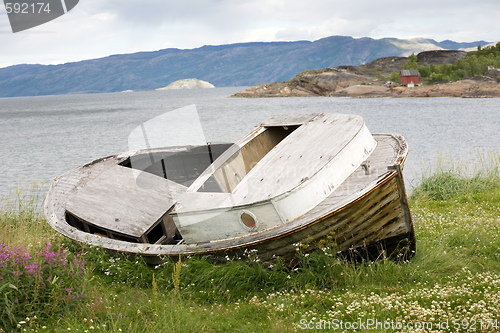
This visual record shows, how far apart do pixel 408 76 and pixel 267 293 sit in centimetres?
10139

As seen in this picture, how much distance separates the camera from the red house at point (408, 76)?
3819 inches

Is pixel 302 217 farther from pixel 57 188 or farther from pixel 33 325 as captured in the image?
pixel 57 188

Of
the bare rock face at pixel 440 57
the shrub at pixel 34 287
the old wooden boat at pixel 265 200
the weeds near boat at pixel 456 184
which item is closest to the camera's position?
the shrub at pixel 34 287

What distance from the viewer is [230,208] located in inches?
236

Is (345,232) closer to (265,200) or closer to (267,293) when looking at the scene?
(265,200)

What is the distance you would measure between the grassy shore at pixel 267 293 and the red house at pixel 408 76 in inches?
3831

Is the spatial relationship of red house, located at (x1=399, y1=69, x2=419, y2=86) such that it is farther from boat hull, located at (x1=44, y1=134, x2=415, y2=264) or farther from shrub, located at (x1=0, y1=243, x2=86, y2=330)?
shrub, located at (x1=0, y1=243, x2=86, y2=330)

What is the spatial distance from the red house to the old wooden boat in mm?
95857

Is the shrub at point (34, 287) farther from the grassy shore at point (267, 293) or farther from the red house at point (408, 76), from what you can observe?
the red house at point (408, 76)

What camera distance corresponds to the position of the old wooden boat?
19.3 ft

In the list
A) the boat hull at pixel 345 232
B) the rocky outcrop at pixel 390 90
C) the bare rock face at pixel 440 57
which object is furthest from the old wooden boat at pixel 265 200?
the bare rock face at pixel 440 57

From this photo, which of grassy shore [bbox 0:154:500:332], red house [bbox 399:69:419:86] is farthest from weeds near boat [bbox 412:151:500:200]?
red house [bbox 399:69:419:86]

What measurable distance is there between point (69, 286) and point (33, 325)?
54 centimetres

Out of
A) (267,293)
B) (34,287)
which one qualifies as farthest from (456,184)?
(34,287)
